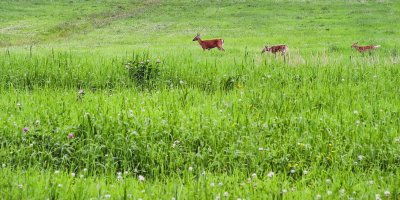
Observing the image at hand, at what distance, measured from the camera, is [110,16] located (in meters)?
56.2

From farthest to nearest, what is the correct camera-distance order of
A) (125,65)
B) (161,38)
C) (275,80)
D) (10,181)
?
(161,38) < (125,65) < (275,80) < (10,181)

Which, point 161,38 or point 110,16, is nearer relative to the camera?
point 161,38

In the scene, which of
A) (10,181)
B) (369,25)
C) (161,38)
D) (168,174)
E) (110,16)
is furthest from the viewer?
(110,16)

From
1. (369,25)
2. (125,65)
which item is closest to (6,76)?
(125,65)

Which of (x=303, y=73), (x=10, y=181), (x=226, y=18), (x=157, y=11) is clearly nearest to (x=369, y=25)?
(x=226, y=18)

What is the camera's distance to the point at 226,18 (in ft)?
168

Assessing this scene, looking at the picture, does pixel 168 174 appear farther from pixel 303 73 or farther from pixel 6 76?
pixel 6 76

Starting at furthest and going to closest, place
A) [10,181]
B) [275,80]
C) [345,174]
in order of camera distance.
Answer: [275,80] → [345,174] → [10,181]

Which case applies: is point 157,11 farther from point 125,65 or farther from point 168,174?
point 168,174

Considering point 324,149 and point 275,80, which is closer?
point 324,149

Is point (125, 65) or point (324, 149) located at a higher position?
point (125, 65)

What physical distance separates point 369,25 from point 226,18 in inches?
624

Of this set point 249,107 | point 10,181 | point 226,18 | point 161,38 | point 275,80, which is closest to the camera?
point 10,181

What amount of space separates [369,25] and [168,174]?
38.5 metres
